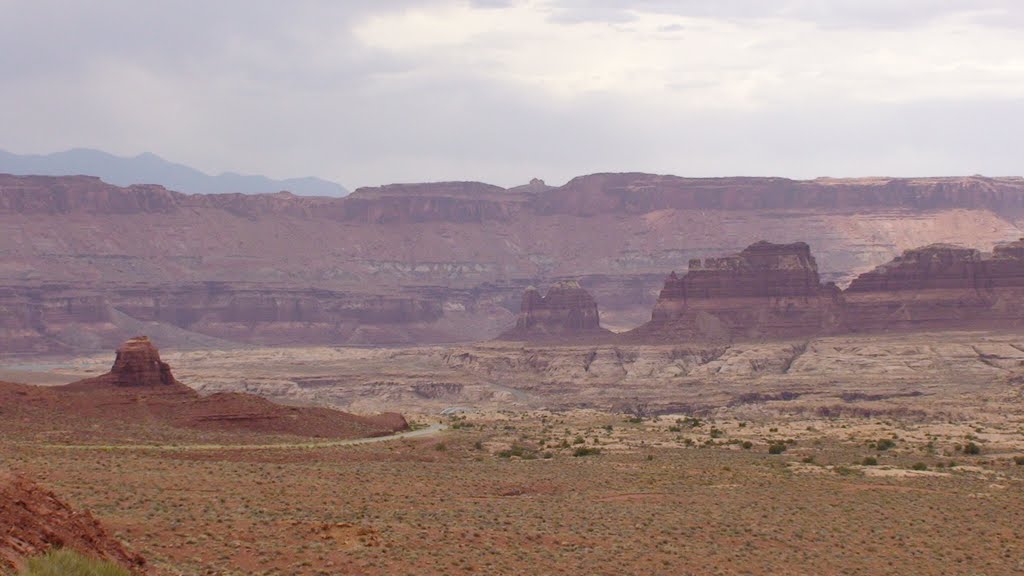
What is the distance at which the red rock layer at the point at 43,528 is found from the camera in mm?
23531

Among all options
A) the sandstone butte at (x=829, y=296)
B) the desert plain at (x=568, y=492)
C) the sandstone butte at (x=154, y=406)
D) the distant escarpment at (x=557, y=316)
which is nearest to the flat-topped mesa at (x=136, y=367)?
the sandstone butte at (x=154, y=406)

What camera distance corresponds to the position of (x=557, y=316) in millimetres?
167375

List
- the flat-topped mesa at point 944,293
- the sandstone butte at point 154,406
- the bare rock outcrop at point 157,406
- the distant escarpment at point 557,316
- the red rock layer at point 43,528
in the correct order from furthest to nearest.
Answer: the distant escarpment at point 557,316, the flat-topped mesa at point 944,293, the bare rock outcrop at point 157,406, the sandstone butte at point 154,406, the red rock layer at point 43,528

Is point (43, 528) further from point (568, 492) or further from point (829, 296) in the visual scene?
point (829, 296)

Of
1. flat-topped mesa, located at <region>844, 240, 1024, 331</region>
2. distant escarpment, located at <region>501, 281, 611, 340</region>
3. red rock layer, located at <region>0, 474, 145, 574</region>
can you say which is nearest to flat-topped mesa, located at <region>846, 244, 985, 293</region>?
flat-topped mesa, located at <region>844, 240, 1024, 331</region>

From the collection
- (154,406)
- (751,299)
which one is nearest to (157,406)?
(154,406)

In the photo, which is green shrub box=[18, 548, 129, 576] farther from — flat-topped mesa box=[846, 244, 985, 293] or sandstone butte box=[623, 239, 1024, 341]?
flat-topped mesa box=[846, 244, 985, 293]

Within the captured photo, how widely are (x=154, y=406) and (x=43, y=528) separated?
1511 inches

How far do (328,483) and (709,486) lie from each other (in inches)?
475

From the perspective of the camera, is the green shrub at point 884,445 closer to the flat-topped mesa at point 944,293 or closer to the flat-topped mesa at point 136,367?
the flat-topped mesa at point 136,367

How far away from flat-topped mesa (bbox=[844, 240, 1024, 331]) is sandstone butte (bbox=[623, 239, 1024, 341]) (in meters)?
0.08

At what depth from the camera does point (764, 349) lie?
441ft

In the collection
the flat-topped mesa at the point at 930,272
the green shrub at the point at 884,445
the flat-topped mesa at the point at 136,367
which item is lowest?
the green shrub at the point at 884,445

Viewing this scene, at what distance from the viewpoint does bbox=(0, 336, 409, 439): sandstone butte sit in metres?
59.2
